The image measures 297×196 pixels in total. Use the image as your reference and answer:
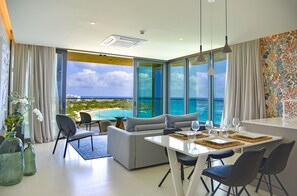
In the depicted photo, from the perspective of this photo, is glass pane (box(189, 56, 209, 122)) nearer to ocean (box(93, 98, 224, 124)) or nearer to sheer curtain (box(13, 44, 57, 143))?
ocean (box(93, 98, 224, 124))

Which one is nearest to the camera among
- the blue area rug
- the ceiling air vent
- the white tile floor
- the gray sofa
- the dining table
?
the dining table

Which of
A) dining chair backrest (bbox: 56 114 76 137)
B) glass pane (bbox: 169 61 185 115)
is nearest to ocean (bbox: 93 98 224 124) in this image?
glass pane (bbox: 169 61 185 115)

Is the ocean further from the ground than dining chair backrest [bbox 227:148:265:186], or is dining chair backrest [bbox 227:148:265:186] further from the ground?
the ocean

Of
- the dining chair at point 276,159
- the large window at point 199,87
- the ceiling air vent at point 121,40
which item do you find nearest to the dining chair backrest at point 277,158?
the dining chair at point 276,159

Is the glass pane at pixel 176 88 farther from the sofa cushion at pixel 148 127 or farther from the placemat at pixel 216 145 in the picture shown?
the placemat at pixel 216 145

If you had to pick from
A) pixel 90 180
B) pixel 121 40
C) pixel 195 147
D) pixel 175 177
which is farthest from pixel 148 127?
pixel 121 40

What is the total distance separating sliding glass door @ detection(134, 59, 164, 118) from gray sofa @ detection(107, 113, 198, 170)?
3336mm

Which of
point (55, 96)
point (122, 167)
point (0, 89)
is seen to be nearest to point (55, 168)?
point (122, 167)

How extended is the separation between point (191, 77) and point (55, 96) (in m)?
4.19

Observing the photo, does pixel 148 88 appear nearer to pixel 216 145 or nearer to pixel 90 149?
pixel 90 149

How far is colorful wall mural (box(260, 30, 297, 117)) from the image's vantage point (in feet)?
12.8

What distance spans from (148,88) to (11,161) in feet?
16.8

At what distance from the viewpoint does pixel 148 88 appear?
24.2ft

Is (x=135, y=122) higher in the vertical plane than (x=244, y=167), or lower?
higher
